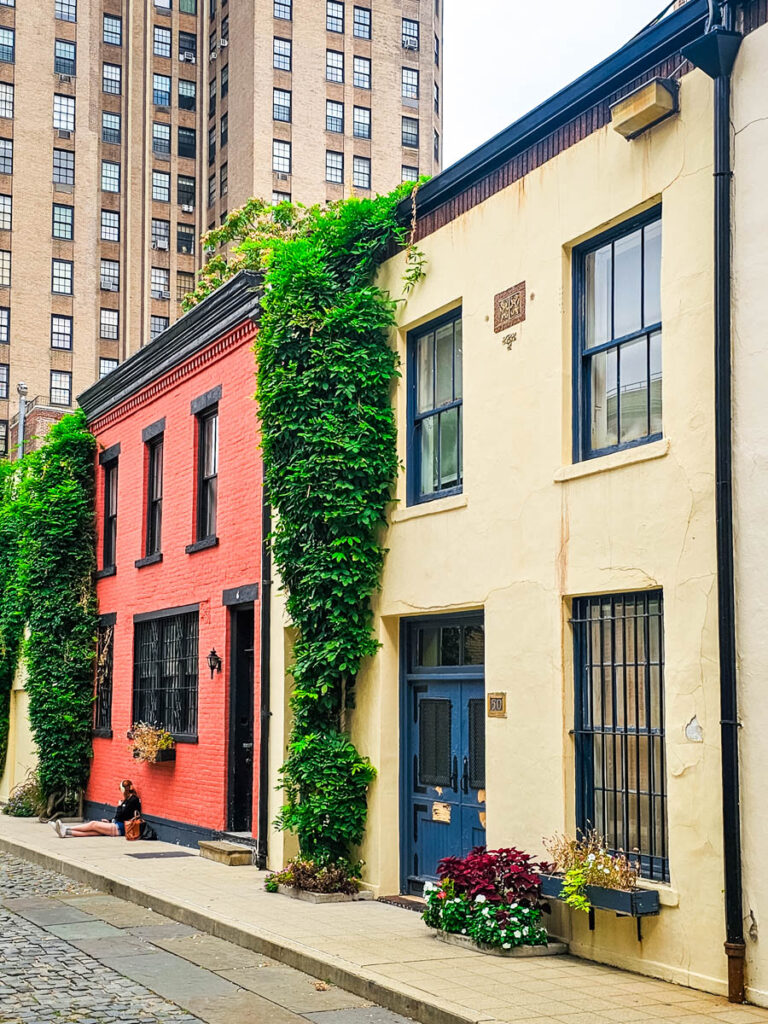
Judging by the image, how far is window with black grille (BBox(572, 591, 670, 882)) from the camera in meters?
9.34

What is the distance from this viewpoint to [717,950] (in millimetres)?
8391

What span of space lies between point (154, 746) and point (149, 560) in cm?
305

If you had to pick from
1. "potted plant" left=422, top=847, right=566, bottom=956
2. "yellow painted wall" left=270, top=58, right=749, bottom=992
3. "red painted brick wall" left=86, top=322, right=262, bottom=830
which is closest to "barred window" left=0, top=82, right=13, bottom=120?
"red painted brick wall" left=86, top=322, right=262, bottom=830

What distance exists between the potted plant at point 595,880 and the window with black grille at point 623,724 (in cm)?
19

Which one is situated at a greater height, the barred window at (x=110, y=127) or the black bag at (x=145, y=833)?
the barred window at (x=110, y=127)

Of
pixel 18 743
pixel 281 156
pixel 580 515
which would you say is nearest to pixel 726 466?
pixel 580 515

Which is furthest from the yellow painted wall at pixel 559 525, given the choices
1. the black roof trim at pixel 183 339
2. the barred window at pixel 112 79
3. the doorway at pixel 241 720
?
the barred window at pixel 112 79

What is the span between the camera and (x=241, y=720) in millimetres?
16812

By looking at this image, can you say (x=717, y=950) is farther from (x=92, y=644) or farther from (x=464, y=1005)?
(x=92, y=644)

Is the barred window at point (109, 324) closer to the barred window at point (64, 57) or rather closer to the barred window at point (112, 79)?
the barred window at point (112, 79)

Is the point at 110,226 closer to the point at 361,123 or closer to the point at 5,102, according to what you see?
the point at 5,102

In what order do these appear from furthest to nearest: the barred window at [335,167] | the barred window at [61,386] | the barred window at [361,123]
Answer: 1. the barred window at [361,123]
2. the barred window at [335,167]
3. the barred window at [61,386]

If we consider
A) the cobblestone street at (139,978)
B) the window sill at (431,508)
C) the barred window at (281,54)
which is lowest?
the cobblestone street at (139,978)

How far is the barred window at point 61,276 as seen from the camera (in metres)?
64.4
